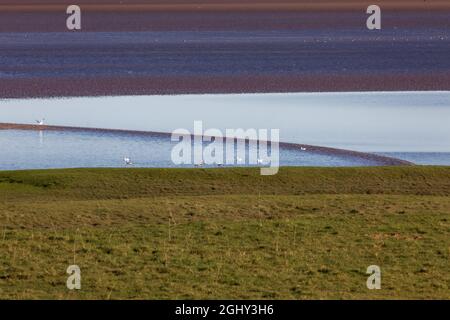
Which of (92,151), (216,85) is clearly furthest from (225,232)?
(216,85)

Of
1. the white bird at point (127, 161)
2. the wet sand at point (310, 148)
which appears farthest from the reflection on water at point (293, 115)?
the white bird at point (127, 161)

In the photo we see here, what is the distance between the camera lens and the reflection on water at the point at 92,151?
86.8ft

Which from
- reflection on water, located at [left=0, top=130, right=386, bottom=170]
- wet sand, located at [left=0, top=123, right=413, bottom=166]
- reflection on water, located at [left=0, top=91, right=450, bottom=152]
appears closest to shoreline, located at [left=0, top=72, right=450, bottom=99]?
reflection on water, located at [left=0, top=91, right=450, bottom=152]

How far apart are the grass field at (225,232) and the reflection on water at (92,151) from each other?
4.20 metres

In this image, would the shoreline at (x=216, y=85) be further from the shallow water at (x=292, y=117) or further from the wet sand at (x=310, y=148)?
the wet sand at (x=310, y=148)

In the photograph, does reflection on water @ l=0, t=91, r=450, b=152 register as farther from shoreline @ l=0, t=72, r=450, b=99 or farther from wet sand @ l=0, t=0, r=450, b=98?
wet sand @ l=0, t=0, r=450, b=98

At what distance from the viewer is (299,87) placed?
4138cm

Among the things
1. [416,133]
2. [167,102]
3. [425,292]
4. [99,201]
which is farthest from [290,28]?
Answer: [425,292]

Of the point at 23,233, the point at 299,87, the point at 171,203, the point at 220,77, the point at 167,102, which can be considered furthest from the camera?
the point at 220,77

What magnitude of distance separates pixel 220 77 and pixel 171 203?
25.5 meters

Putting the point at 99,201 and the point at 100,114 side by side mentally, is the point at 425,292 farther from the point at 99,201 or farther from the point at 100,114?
the point at 100,114

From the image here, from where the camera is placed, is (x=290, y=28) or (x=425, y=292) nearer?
(x=425, y=292)

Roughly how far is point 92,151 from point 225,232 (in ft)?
39.8

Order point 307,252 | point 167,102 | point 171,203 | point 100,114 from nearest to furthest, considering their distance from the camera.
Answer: point 307,252, point 171,203, point 100,114, point 167,102
